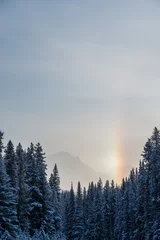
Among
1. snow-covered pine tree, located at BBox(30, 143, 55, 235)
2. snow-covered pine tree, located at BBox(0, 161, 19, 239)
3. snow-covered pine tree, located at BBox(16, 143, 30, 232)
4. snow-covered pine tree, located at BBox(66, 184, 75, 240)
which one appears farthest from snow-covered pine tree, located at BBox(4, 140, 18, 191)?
snow-covered pine tree, located at BBox(66, 184, 75, 240)

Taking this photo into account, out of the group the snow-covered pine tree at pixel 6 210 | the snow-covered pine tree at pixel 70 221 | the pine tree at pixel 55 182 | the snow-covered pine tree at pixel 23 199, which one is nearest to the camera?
the snow-covered pine tree at pixel 6 210

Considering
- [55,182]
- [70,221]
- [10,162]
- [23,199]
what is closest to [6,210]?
[23,199]

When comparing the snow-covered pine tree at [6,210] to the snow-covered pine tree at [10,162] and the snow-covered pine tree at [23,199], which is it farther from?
the snow-covered pine tree at [10,162]

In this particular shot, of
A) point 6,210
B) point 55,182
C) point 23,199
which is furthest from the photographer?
point 55,182

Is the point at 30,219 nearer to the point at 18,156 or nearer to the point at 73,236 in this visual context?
the point at 18,156


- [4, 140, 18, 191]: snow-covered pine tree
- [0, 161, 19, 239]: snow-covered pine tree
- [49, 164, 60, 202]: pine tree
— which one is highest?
[49, 164, 60, 202]: pine tree

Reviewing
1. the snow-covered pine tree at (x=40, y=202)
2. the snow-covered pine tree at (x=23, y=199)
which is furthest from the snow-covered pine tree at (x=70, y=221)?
the snow-covered pine tree at (x=23, y=199)

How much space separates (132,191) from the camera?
221 feet

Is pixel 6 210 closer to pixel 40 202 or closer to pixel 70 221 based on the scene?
pixel 40 202

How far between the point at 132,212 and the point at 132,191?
491cm

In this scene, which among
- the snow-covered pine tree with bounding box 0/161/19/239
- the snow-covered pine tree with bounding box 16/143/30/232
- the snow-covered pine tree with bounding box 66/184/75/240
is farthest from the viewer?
the snow-covered pine tree with bounding box 66/184/75/240

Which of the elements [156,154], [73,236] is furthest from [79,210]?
[156,154]

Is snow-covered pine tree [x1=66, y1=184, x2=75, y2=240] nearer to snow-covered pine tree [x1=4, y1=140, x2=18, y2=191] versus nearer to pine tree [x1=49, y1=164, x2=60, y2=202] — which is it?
pine tree [x1=49, y1=164, x2=60, y2=202]

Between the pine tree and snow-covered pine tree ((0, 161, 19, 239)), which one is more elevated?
the pine tree
